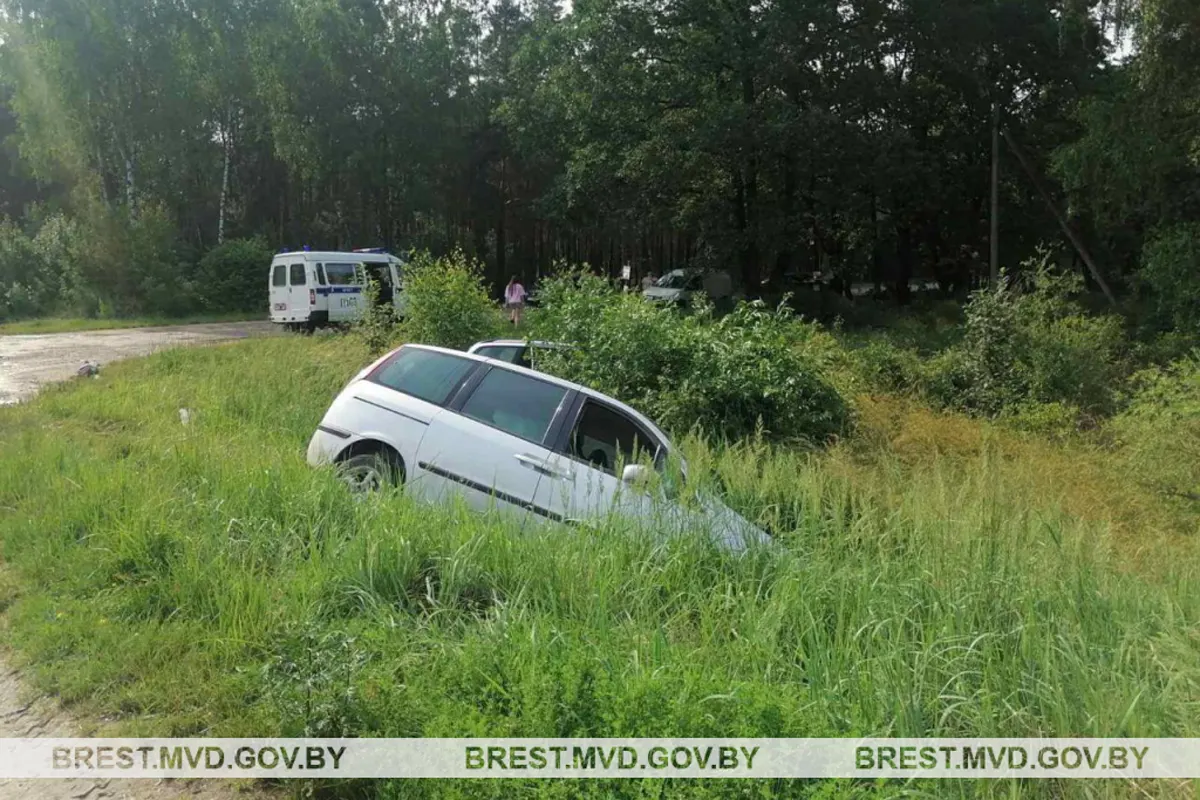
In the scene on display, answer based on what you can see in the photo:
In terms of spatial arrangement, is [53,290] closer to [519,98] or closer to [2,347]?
[2,347]

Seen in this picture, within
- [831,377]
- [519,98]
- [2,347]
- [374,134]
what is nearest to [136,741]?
[831,377]

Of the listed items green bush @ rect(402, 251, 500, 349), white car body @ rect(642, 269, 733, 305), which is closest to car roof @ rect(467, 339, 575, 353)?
green bush @ rect(402, 251, 500, 349)

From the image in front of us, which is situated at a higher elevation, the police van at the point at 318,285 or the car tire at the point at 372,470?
the police van at the point at 318,285

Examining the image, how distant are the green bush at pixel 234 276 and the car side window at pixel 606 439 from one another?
3034 cm

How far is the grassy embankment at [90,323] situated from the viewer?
2536 centimetres

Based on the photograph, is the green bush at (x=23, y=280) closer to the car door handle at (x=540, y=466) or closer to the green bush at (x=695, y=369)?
the green bush at (x=695, y=369)

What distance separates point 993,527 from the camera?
14.8ft

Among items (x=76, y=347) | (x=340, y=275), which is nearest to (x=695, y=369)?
(x=76, y=347)

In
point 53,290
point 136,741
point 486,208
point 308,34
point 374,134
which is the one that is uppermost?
point 308,34

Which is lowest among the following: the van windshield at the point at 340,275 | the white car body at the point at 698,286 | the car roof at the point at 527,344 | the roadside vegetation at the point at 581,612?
the roadside vegetation at the point at 581,612

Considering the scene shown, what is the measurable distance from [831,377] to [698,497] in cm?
818

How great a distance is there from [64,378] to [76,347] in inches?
258

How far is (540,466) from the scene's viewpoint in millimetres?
6066

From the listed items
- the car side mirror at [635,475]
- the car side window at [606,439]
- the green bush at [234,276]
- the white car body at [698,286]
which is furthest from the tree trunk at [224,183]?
the car side mirror at [635,475]
